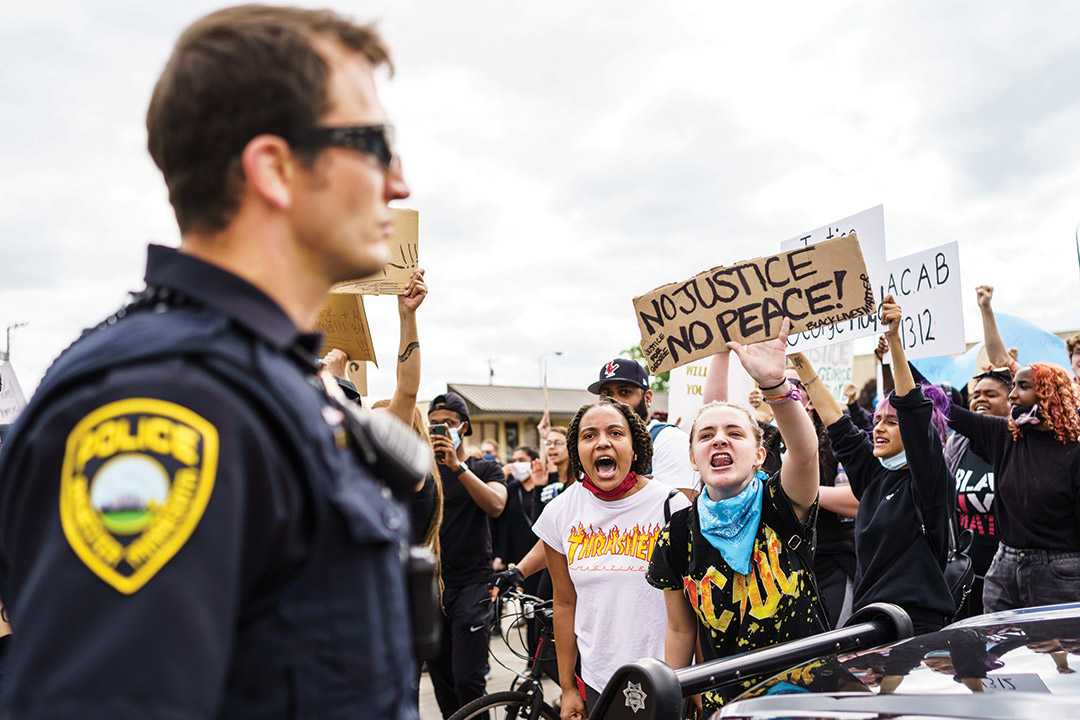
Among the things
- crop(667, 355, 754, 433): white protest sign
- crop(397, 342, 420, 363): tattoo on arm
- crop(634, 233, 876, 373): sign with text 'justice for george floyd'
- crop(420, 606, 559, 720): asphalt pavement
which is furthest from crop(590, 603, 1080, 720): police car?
crop(667, 355, 754, 433): white protest sign

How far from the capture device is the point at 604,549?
13.0 feet

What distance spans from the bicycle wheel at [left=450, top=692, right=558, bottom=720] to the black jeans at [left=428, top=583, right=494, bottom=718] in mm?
639

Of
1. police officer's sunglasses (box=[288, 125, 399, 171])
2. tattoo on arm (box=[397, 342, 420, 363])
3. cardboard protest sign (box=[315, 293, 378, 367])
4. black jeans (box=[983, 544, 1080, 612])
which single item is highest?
cardboard protest sign (box=[315, 293, 378, 367])

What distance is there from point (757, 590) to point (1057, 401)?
3015mm

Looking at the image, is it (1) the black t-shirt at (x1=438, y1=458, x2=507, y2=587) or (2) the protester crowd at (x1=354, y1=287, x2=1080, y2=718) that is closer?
(2) the protester crowd at (x1=354, y1=287, x2=1080, y2=718)

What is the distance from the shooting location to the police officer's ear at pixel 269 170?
1071 mm

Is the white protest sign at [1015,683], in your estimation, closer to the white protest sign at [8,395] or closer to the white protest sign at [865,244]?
the white protest sign at [865,244]

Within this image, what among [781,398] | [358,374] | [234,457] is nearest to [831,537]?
[781,398]

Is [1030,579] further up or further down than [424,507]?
further down

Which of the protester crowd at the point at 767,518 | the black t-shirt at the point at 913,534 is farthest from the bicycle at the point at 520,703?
the black t-shirt at the point at 913,534

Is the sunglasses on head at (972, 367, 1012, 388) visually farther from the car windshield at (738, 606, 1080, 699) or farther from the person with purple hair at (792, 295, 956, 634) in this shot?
the car windshield at (738, 606, 1080, 699)

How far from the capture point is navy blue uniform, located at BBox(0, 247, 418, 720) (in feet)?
2.68

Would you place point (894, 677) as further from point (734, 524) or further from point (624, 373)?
point (624, 373)

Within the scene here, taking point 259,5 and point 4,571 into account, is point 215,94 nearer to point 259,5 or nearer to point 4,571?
point 259,5
